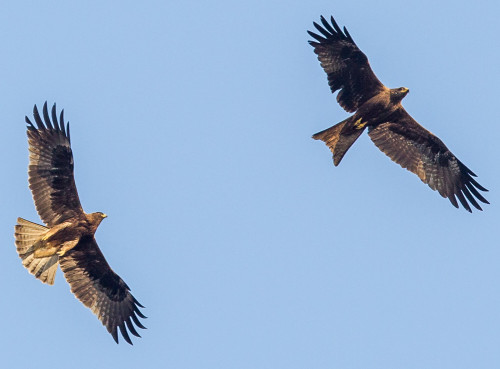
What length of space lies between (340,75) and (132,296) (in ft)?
17.7

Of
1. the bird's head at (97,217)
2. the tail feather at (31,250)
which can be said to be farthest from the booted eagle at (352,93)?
the tail feather at (31,250)

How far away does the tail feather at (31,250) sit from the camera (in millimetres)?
16453

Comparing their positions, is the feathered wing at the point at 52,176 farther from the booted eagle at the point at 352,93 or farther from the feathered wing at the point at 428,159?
the feathered wing at the point at 428,159

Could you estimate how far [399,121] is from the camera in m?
18.8

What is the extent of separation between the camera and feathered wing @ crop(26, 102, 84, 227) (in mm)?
16641

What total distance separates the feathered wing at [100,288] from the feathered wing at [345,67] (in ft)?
16.7

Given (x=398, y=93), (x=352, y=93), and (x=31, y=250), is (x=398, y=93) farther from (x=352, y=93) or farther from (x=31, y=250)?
(x=31, y=250)

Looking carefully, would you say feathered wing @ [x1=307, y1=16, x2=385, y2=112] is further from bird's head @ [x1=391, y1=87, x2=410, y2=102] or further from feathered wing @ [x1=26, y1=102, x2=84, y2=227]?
feathered wing @ [x1=26, y1=102, x2=84, y2=227]

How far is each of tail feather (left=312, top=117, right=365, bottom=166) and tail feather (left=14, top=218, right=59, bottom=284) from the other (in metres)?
5.11

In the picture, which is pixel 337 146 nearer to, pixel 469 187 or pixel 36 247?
pixel 469 187

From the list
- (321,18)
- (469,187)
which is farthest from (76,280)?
(469,187)

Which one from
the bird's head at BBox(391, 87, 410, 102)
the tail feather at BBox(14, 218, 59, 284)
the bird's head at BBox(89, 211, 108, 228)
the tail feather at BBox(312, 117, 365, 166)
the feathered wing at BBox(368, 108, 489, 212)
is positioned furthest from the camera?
the feathered wing at BBox(368, 108, 489, 212)

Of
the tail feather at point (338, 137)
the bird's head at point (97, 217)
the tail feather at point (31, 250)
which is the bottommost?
the tail feather at point (31, 250)

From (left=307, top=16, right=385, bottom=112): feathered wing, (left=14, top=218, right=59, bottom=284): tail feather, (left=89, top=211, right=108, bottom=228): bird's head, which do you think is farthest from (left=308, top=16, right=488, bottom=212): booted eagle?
(left=14, top=218, right=59, bottom=284): tail feather
